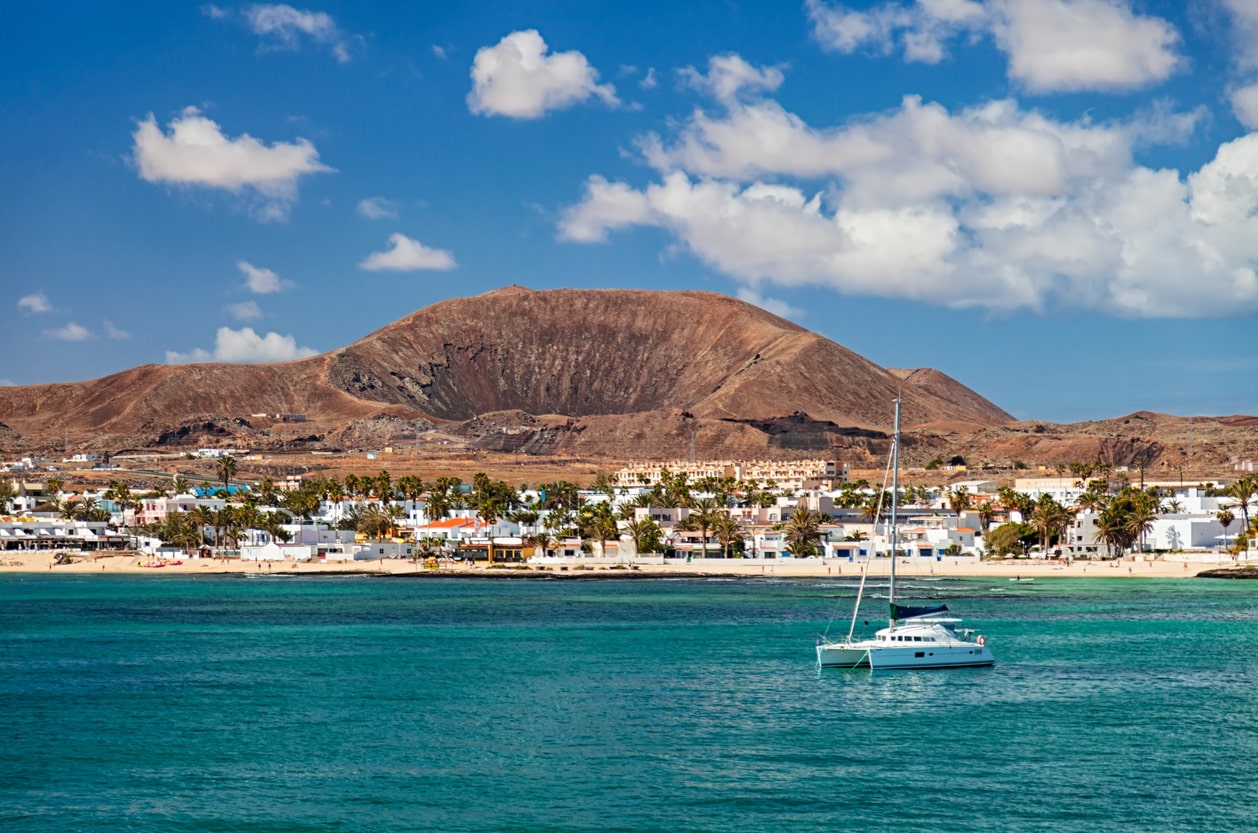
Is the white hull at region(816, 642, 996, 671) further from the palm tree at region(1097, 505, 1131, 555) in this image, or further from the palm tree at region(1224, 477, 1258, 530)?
the palm tree at region(1224, 477, 1258, 530)

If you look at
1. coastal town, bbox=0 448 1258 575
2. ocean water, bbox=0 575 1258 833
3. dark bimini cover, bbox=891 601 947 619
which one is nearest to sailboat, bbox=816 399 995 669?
ocean water, bbox=0 575 1258 833

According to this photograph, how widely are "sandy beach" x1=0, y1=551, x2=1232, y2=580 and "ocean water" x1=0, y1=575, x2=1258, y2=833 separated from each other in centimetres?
3306

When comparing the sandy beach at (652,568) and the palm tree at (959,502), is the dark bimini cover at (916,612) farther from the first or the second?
the palm tree at (959,502)

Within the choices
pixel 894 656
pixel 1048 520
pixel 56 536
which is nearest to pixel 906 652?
pixel 894 656

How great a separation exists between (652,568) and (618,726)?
3139 inches

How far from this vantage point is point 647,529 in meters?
133

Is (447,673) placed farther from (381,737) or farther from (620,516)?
(620,516)

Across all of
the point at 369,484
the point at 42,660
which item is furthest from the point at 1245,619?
the point at 369,484

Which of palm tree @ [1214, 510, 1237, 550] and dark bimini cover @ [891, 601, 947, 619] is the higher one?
palm tree @ [1214, 510, 1237, 550]

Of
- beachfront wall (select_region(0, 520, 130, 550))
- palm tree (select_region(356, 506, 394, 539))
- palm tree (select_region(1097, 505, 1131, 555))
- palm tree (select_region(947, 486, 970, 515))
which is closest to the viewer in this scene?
palm tree (select_region(1097, 505, 1131, 555))

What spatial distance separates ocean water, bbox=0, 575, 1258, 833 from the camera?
114 feet

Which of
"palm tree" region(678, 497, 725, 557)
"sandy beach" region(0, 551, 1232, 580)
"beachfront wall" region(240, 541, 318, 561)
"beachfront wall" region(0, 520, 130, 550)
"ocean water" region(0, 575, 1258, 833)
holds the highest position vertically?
"palm tree" region(678, 497, 725, 557)

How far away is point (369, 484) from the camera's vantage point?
546 ft

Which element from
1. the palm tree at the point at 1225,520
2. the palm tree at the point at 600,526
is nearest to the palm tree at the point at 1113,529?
the palm tree at the point at 1225,520
